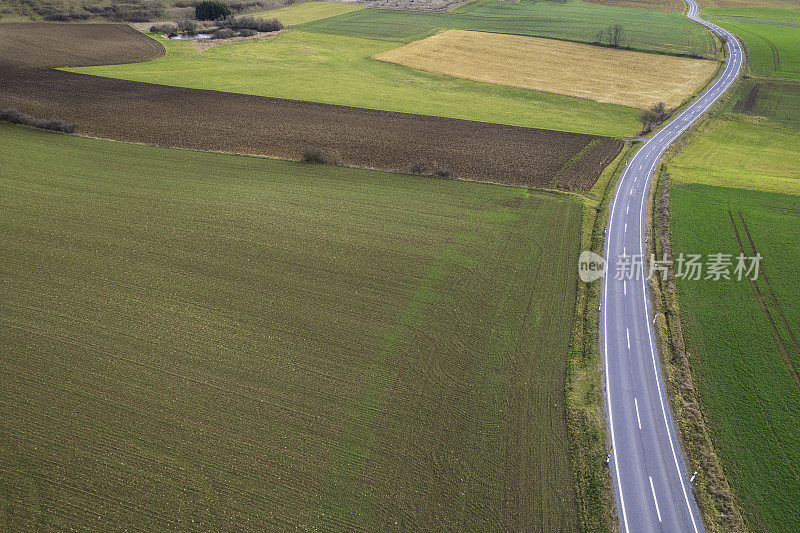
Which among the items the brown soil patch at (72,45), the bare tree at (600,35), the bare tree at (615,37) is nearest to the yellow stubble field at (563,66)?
the bare tree at (615,37)

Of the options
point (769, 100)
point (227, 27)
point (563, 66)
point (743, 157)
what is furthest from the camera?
point (227, 27)

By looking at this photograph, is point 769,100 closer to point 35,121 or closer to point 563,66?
point 563,66

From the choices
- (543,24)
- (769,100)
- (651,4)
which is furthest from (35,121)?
(651,4)

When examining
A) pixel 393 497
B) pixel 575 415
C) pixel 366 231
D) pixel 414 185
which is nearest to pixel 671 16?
pixel 414 185

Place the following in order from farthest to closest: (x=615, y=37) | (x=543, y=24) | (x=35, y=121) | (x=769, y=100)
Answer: (x=543, y=24) → (x=615, y=37) → (x=769, y=100) → (x=35, y=121)

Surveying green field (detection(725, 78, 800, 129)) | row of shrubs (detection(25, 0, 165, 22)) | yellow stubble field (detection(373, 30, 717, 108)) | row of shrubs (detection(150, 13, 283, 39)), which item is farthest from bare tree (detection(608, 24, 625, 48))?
row of shrubs (detection(25, 0, 165, 22))

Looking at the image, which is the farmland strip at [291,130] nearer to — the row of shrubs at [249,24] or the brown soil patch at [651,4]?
the row of shrubs at [249,24]

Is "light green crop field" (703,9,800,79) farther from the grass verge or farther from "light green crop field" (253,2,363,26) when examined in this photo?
"light green crop field" (253,2,363,26)
